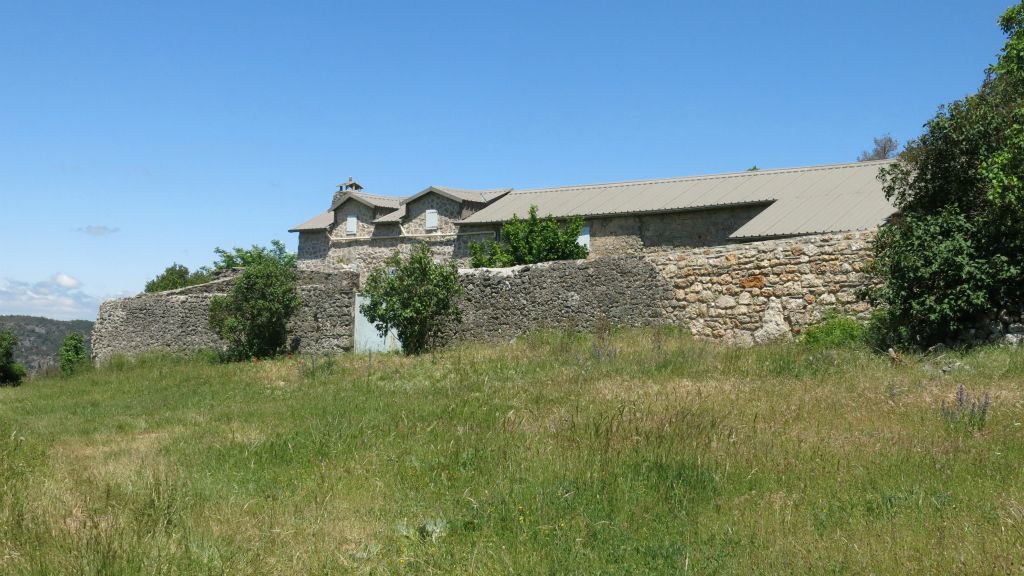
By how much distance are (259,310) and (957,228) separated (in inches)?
617

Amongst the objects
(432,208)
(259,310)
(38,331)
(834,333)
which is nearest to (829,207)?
(834,333)

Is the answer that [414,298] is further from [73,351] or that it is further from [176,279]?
[176,279]

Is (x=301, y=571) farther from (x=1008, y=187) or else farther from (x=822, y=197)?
(x=822, y=197)

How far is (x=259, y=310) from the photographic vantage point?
21.3 metres

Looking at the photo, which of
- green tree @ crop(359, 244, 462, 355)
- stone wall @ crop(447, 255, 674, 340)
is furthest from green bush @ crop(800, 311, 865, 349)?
green tree @ crop(359, 244, 462, 355)

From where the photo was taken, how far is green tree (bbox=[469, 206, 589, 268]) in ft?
95.7

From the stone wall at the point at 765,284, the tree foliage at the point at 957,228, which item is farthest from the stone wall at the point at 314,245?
the tree foliage at the point at 957,228

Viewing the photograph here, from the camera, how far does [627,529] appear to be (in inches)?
226

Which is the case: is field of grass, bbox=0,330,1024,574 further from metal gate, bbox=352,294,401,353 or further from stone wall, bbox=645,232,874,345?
metal gate, bbox=352,294,401,353

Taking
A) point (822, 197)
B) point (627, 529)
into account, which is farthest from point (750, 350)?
point (822, 197)

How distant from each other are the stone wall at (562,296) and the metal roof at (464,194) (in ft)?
64.8

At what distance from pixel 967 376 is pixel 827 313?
557 cm

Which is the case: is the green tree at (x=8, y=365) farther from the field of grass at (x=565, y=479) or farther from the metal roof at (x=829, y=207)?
the metal roof at (x=829, y=207)

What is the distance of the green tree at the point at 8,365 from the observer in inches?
996
